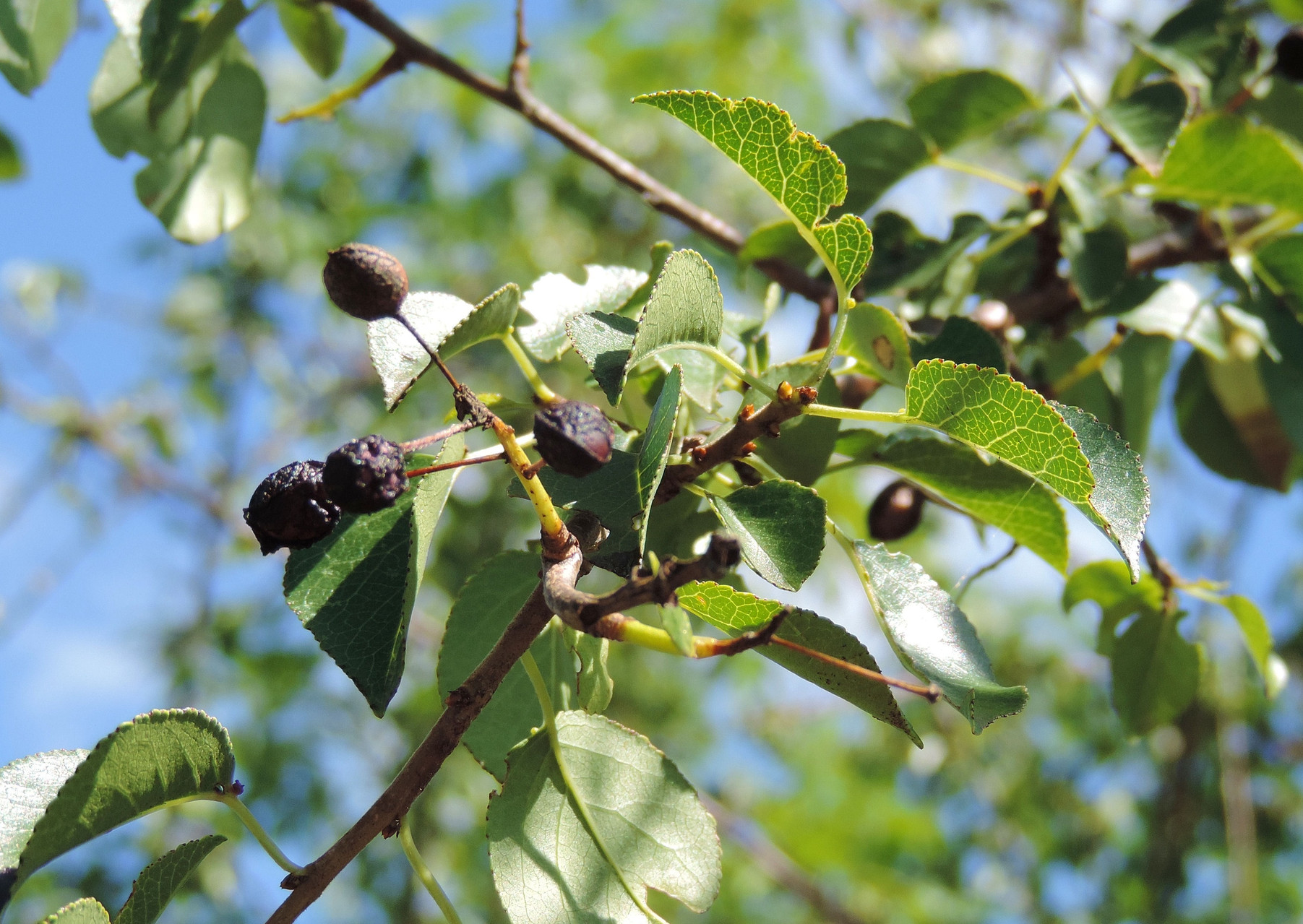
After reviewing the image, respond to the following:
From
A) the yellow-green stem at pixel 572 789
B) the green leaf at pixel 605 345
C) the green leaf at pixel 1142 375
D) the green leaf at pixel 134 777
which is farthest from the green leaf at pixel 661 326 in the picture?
the green leaf at pixel 1142 375

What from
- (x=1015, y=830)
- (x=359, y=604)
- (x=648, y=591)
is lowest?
(x=1015, y=830)

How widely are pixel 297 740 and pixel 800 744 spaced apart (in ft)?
7.14

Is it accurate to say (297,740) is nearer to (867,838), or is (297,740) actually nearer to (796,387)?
(867,838)

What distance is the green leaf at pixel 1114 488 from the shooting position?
68cm

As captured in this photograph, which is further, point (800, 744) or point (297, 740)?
point (800, 744)

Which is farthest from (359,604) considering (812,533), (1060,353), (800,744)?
(800,744)

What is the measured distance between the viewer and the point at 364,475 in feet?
2.00

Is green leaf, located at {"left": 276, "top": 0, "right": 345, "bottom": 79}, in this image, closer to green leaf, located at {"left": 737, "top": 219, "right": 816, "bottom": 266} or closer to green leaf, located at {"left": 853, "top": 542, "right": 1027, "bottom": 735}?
green leaf, located at {"left": 737, "top": 219, "right": 816, "bottom": 266}

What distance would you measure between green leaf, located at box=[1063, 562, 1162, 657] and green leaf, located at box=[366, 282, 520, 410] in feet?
2.56

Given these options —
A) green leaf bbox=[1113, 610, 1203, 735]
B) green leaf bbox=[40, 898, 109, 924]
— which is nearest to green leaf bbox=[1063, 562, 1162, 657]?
green leaf bbox=[1113, 610, 1203, 735]

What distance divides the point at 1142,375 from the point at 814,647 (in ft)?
2.61

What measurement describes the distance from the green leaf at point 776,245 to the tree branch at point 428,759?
569 millimetres

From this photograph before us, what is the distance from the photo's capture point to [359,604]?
717 millimetres

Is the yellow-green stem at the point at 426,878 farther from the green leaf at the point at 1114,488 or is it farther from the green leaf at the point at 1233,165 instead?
the green leaf at the point at 1233,165
